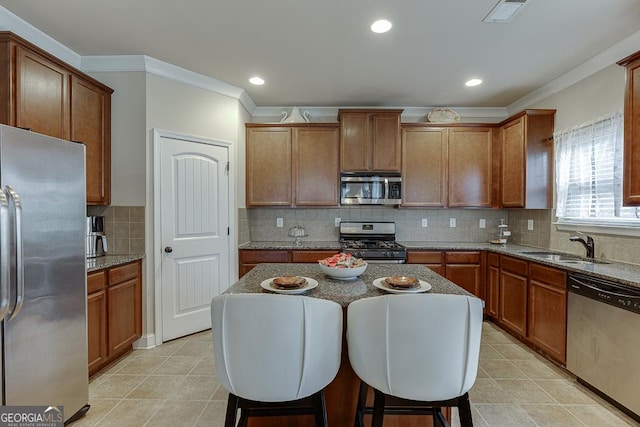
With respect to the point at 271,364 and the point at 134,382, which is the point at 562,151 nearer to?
the point at 271,364

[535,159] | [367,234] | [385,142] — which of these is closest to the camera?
[535,159]

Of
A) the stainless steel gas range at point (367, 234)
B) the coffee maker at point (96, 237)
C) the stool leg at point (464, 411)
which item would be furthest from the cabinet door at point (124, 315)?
the stool leg at point (464, 411)

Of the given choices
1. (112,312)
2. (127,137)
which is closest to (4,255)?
(112,312)

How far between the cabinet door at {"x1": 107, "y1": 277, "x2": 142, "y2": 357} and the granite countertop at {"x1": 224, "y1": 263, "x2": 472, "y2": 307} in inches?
51.8

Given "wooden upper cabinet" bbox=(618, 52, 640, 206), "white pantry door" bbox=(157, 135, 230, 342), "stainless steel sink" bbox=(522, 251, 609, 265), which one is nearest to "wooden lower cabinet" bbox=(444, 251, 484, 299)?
"stainless steel sink" bbox=(522, 251, 609, 265)

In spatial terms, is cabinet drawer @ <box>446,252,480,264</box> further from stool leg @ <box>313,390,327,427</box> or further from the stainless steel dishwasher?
stool leg @ <box>313,390,327,427</box>

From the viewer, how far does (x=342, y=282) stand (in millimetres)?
1854

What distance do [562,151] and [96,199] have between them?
465cm

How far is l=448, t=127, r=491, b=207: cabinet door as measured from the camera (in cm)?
393

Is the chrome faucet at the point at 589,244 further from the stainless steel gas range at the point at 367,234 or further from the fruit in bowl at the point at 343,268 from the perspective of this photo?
the fruit in bowl at the point at 343,268

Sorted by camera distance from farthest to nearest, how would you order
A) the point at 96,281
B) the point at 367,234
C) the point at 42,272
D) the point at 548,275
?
the point at 367,234 → the point at 548,275 → the point at 96,281 → the point at 42,272

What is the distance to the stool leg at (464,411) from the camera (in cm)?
125

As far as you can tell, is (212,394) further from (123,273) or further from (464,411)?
(464,411)

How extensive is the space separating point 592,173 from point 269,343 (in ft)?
11.1
